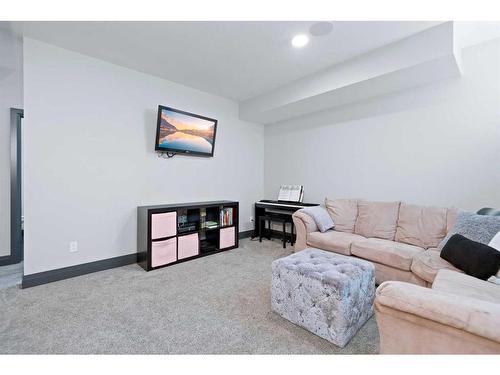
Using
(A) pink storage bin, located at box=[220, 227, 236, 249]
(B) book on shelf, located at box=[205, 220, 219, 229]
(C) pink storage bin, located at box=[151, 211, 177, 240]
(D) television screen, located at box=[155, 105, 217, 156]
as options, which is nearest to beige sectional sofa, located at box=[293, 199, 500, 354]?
(A) pink storage bin, located at box=[220, 227, 236, 249]

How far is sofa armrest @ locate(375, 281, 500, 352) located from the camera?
87 cm

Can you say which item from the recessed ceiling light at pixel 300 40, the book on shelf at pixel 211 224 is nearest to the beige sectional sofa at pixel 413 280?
the book on shelf at pixel 211 224

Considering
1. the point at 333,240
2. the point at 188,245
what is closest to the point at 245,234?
the point at 188,245

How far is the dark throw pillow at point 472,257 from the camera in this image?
1.63 meters

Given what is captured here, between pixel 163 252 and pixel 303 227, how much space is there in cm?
186

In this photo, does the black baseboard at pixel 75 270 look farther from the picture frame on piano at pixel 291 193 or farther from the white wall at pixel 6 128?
the picture frame on piano at pixel 291 193

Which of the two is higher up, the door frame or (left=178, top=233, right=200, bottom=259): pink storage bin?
the door frame

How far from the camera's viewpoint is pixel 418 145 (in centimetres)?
A: 298

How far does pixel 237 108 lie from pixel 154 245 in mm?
Answer: 2822

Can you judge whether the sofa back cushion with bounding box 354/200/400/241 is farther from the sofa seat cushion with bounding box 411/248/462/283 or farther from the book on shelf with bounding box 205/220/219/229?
the book on shelf with bounding box 205/220/219/229

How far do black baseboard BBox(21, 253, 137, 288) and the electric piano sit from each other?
218 cm

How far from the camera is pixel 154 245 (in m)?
2.94

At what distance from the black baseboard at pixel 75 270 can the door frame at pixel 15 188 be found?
3.55 feet
